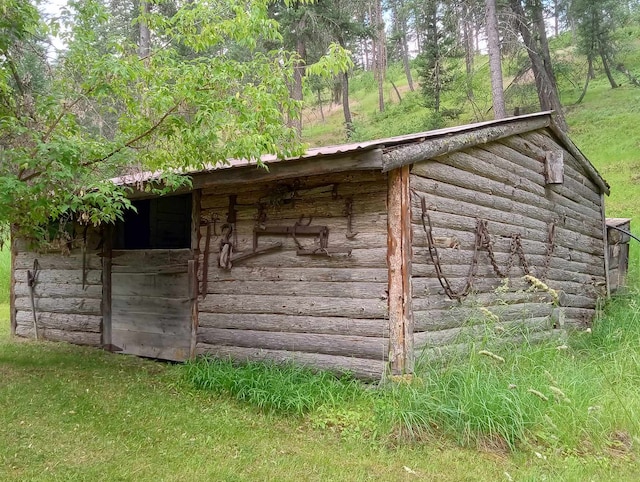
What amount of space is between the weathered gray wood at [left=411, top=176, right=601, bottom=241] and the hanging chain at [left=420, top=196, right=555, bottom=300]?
215 mm

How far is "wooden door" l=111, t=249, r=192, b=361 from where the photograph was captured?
7539 millimetres

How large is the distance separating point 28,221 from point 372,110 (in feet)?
112

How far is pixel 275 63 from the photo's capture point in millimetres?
5648

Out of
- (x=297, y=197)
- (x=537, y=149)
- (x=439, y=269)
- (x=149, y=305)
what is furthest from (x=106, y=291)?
(x=537, y=149)

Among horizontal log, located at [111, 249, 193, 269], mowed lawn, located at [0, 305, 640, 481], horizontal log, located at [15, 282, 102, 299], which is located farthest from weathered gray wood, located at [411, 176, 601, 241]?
horizontal log, located at [15, 282, 102, 299]

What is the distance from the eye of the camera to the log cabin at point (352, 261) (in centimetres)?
558

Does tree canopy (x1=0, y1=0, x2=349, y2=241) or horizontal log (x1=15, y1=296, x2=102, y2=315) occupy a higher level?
tree canopy (x1=0, y1=0, x2=349, y2=241)

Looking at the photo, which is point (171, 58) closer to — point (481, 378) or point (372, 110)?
point (481, 378)

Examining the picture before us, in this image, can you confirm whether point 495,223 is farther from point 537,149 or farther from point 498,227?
point 537,149

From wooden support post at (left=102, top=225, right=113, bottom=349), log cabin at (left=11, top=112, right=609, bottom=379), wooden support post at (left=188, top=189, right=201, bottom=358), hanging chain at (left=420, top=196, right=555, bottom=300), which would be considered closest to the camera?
log cabin at (left=11, top=112, right=609, bottom=379)

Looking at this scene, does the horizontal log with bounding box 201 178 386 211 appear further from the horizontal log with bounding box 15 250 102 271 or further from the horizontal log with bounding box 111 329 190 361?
the horizontal log with bounding box 15 250 102 271

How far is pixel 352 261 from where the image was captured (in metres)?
5.82

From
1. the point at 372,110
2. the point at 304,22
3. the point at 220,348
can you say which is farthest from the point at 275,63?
the point at 372,110

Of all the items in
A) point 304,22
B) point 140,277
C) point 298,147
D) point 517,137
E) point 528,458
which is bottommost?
point 528,458
